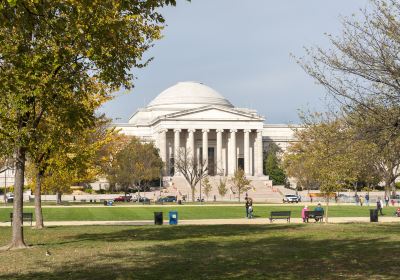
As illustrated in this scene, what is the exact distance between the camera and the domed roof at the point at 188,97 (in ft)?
450

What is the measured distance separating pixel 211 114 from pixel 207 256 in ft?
343

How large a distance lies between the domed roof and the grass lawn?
110729 millimetres

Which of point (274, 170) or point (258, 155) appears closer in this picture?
point (274, 170)

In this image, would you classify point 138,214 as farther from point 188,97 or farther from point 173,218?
point 188,97

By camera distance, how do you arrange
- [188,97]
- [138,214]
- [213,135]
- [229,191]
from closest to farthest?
1. [138,214]
2. [229,191]
3. [213,135]
4. [188,97]

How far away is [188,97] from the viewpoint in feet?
454

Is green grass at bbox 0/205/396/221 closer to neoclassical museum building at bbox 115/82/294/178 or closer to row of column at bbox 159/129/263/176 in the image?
neoclassical museum building at bbox 115/82/294/178

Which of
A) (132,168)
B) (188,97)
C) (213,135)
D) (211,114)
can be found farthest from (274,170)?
(132,168)

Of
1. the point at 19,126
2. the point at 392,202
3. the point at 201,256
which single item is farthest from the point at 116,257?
the point at 392,202

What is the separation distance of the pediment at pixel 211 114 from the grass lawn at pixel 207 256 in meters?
94.3

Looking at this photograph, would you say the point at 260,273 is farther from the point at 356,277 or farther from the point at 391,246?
the point at 391,246

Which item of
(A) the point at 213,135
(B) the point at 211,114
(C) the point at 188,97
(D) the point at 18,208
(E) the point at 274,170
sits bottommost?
(D) the point at 18,208

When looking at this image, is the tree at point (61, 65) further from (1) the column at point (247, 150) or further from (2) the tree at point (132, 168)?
(1) the column at point (247, 150)

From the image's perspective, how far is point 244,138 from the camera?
407 ft
